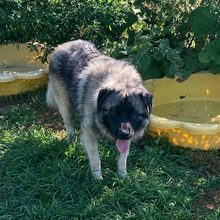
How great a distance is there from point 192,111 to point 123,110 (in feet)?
7.16

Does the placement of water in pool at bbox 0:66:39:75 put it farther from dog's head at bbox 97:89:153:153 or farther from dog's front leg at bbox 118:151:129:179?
dog's head at bbox 97:89:153:153

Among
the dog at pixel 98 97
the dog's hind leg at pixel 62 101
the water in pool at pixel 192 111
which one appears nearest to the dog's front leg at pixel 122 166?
the dog at pixel 98 97

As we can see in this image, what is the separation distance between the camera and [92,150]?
11.5 feet

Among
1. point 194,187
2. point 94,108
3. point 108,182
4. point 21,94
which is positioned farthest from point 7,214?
point 21,94

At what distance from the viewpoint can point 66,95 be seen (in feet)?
13.8

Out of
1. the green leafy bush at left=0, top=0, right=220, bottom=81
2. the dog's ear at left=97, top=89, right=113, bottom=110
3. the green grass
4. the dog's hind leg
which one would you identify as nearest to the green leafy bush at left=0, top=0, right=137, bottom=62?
the green leafy bush at left=0, top=0, right=220, bottom=81

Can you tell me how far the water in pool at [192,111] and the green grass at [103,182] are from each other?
2.18ft

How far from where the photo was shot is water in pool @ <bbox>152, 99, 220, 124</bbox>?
15.6ft

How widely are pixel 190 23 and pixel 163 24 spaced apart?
621 millimetres

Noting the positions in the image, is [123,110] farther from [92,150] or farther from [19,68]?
[19,68]

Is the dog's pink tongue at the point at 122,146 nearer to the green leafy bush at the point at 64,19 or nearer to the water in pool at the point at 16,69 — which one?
the green leafy bush at the point at 64,19

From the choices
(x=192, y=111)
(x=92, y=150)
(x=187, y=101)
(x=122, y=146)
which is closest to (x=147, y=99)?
(x=122, y=146)

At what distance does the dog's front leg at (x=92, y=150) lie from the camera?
3461mm

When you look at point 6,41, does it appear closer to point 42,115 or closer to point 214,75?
point 42,115
